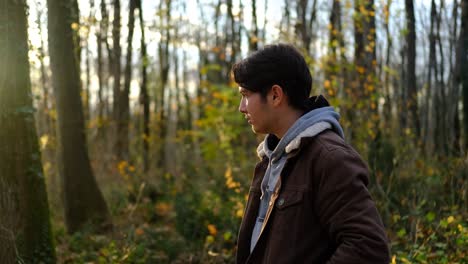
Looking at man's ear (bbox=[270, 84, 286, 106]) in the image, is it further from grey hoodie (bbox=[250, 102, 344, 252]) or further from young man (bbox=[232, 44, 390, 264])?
grey hoodie (bbox=[250, 102, 344, 252])

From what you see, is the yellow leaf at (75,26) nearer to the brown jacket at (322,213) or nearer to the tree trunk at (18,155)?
the tree trunk at (18,155)

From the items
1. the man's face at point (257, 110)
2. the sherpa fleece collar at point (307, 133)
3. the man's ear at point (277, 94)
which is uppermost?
the man's ear at point (277, 94)

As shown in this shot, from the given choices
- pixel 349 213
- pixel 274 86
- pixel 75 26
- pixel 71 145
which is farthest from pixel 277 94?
pixel 75 26

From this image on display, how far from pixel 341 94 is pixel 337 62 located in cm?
67

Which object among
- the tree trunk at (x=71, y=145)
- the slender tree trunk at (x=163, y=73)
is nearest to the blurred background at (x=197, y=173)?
the tree trunk at (x=71, y=145)

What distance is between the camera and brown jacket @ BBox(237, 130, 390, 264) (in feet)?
6.88

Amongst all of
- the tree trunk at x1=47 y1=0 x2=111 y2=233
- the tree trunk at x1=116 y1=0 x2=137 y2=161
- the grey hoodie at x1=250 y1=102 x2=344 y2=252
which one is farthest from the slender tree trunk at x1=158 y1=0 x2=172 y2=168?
the grey hoodie at x1=250 y1=102 x2=344 y2=252

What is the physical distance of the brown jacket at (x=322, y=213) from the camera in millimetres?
2098

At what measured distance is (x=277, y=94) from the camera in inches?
96.2

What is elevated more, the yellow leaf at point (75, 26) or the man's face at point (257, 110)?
the yellow leaf at point (75, 26)

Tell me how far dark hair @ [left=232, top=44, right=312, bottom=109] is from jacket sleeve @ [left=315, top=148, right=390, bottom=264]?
0.37 meters

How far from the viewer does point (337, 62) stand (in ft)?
34.2

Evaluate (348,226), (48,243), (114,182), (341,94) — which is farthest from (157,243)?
(348,226)

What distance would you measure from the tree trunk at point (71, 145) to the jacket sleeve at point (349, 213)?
7.78 m
